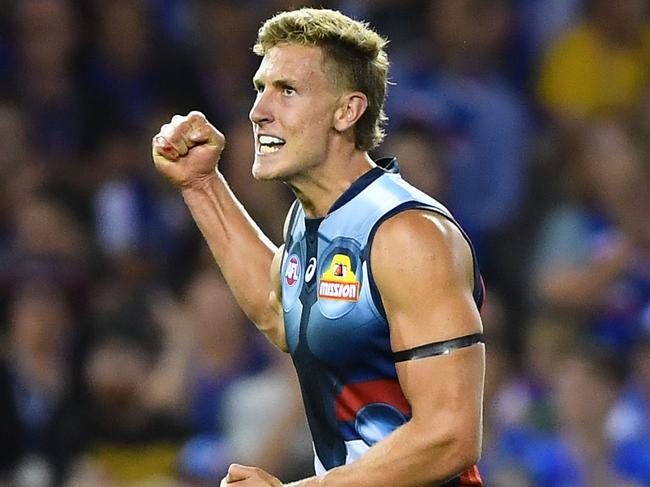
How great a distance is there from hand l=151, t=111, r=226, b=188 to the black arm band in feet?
3.88

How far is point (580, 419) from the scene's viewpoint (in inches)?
264

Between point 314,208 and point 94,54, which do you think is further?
point 94,54

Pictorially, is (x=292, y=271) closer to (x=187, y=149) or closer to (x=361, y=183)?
(x=361, y=183)

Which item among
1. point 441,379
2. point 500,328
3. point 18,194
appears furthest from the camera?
point 18,194

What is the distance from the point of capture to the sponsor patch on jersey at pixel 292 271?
429 cm

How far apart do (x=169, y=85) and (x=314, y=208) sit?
495 cm

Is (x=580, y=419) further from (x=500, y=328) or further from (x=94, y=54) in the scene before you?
(x=94, y=54)

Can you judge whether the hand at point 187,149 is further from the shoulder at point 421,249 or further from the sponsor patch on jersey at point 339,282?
the shoulder at point 421,249

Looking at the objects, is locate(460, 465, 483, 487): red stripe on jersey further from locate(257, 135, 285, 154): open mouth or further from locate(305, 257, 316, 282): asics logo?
locate(257, 135, 285, 154): open mouth

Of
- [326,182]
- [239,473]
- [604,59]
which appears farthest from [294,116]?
[604,59]

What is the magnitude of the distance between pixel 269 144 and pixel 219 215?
2.15 ft

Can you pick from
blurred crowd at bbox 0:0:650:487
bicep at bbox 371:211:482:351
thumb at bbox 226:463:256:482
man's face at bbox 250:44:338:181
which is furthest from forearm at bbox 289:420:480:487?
blurred crowd at bbox 0:0:650:487

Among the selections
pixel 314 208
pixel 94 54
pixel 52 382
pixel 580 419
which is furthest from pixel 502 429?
pixel 94 54

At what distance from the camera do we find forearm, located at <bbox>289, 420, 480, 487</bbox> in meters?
3.77
